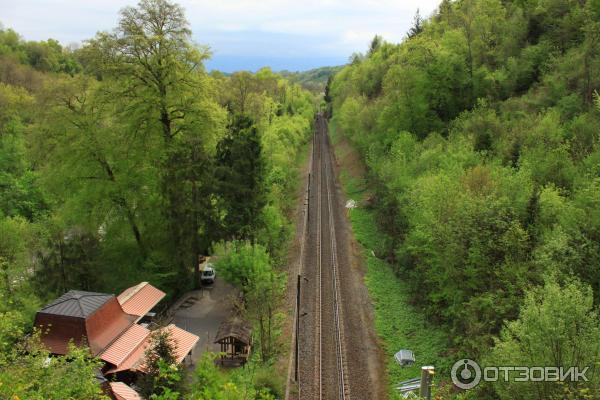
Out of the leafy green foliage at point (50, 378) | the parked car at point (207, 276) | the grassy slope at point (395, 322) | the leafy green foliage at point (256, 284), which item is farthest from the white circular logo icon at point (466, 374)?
the parked car at point (207, 276)

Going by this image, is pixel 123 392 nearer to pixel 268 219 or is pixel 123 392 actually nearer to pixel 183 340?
pixel 183 340

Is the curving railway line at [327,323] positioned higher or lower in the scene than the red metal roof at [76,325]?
lower

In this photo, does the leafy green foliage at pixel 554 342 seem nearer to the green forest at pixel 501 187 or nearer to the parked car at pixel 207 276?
the green forest at pixel 501 187

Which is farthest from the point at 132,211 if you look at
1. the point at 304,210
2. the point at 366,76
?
the point at 366,76

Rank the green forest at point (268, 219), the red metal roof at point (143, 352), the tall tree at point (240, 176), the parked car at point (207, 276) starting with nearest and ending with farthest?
1. the green forest at point (268, 219)
2. the red metal roof at point (143, 352)
3. the tall tree at point (240, 176)
4. the parked car at point (207, 276)

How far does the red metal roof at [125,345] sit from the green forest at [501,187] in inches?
512

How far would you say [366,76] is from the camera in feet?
242

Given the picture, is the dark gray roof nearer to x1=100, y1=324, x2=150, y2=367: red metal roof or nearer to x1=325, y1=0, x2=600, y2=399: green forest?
x1=100, y1=324, x2=150, y2=367: red metal roof

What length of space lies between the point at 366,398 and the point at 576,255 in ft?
34.5

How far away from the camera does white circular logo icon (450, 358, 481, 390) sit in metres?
16.7

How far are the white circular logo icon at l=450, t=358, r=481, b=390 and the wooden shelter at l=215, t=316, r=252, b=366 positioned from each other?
981 cm

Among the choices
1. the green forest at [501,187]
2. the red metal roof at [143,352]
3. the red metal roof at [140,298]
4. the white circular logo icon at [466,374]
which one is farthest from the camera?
the red metal roof at [140,298]

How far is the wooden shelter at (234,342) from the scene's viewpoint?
21.7 meters

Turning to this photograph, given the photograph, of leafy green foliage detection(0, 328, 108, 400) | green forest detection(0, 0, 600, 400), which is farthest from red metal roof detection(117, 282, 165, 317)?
leafy green foliage detection(0, 328, 108, 400)
